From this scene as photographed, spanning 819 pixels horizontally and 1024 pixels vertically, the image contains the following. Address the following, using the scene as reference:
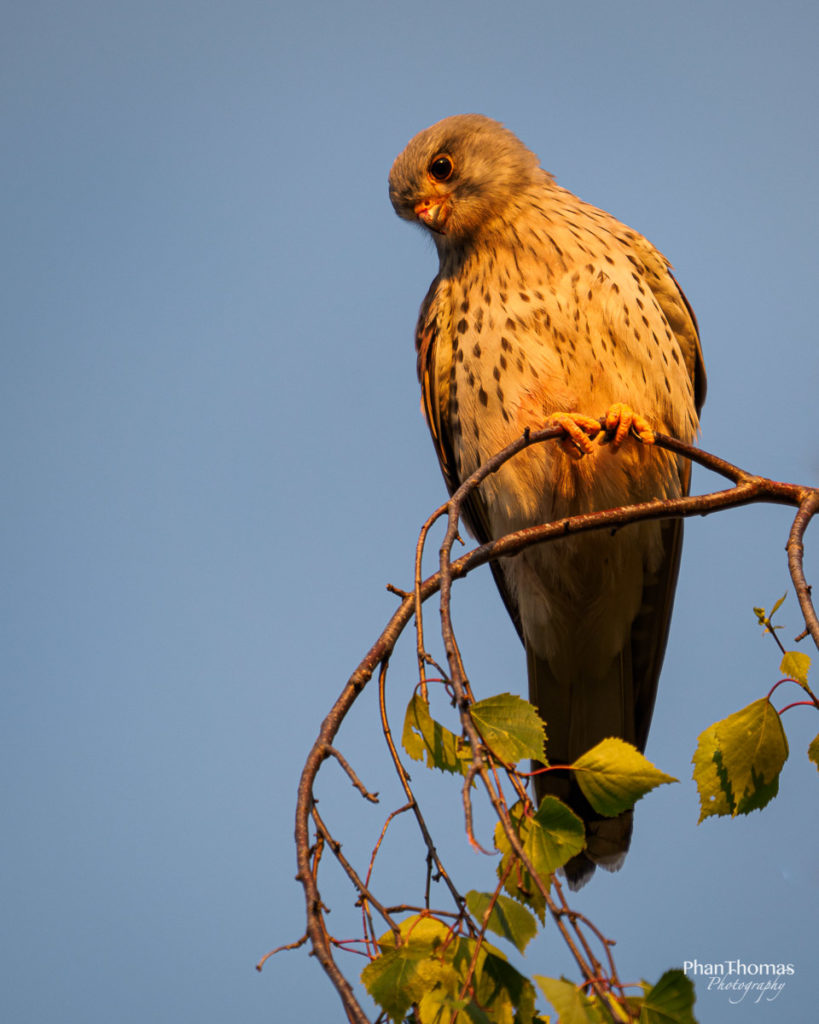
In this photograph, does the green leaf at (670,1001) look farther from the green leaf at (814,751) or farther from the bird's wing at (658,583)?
the bird's wing at (658,583)

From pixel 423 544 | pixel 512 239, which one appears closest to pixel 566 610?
pixel 512 239

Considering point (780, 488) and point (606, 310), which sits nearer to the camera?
point (780, 488)

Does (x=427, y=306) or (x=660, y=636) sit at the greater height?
(x=427, y=306)

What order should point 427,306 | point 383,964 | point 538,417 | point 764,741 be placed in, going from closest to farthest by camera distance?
1. point 383,964
2. point 764,741
3. point 538,417
4. point 427,306

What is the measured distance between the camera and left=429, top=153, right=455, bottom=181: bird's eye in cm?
390

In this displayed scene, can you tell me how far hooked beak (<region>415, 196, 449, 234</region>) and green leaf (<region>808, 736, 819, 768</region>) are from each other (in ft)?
8.32

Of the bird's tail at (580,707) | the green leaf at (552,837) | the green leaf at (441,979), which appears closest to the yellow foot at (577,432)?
the bird's tail at (580,707)

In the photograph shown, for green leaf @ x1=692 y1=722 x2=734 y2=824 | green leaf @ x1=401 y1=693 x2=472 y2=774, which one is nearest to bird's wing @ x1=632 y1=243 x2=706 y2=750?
green leaf @ x1=692 y1=722 x2=734 y2=824

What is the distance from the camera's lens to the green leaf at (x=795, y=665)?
170cm

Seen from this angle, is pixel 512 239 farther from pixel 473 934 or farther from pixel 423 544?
pixel 473 934

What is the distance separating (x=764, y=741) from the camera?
Result: 5.65 ft

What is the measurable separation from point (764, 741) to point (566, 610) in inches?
74.6

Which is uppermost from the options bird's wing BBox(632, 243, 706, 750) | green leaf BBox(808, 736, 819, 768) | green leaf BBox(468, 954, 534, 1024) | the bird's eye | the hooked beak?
the bird's eye

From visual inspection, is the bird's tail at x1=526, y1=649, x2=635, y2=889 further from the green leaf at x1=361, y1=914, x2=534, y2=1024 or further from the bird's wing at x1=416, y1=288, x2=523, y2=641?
the green leaf at x1=361, y1=914, x2=534, y2=1024
